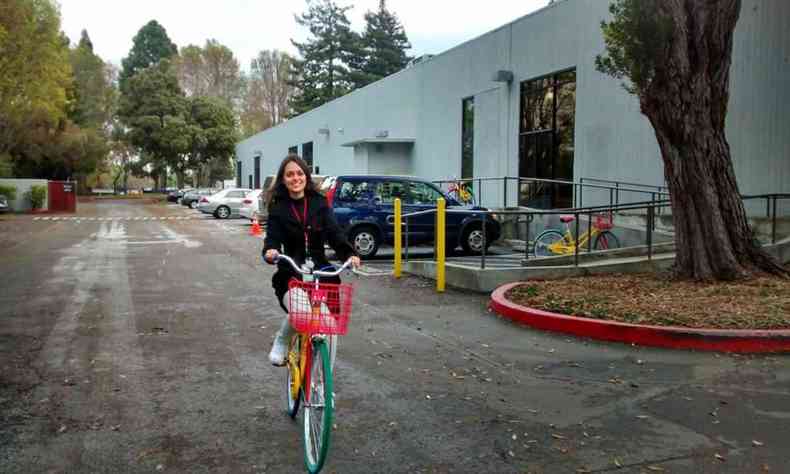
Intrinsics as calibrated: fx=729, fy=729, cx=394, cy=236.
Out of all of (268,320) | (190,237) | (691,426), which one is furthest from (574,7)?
(691,426)

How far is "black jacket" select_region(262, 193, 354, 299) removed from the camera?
15.6ft

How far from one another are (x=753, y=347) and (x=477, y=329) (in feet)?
8.91

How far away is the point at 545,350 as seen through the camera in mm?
6996

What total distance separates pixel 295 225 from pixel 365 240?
1057 centimetres

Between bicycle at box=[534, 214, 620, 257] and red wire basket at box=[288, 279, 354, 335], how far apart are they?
10136 mm

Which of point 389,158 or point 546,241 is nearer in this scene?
point 546,241

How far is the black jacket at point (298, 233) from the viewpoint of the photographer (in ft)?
15.6

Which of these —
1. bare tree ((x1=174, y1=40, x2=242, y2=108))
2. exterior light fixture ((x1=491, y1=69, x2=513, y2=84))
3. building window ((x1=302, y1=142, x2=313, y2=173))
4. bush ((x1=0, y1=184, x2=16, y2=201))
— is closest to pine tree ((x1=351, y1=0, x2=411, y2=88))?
bare tree ((x1=174, y1=40, x2=242, y2=108))

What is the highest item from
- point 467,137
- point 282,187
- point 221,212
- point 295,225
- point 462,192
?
point 467,137

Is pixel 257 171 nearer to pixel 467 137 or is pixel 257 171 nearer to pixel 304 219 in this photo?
pixel 467 137

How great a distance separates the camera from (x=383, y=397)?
541 centimetres

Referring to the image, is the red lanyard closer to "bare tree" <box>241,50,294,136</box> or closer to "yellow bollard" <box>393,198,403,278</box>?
"yellow bollard" <box>393,198,403,278</box>

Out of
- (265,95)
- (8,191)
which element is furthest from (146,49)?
(8,191)

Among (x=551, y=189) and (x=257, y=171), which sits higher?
(x=257, y=171)
